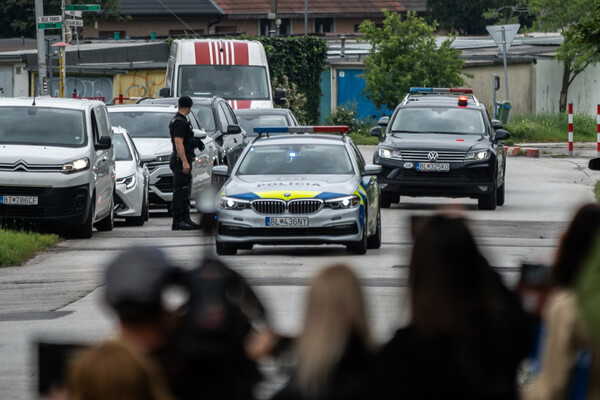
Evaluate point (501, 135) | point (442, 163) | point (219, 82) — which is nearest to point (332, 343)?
point (442, 163)

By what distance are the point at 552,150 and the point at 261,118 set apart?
1665cm

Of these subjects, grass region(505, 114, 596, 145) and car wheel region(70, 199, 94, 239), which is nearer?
car wheel region(70, 199, 94, 239)

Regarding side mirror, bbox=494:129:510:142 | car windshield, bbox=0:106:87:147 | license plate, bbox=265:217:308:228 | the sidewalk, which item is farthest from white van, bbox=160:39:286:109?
license plate, bbox=265:217:308:228

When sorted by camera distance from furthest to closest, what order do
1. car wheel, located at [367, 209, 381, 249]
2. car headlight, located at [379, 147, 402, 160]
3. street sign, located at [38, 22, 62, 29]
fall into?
street sign, located at [38, 22, 62, 29], car headlight, located at [379, 147, 402, 160], car wheel, located at [367, 209, 381, 249]

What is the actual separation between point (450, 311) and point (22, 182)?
50.5 ft

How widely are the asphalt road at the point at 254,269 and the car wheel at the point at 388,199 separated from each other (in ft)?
0.37

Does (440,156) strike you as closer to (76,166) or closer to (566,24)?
(76,166)

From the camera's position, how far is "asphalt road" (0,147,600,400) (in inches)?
410

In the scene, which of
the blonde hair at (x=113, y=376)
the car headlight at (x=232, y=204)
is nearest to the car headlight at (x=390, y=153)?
the car headlight at (x=232, y=204)

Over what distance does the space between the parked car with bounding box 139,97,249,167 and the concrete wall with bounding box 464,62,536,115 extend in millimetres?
29297

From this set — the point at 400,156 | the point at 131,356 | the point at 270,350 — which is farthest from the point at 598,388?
the point at 400,156

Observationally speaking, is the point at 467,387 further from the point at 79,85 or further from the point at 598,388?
the point at 79,85

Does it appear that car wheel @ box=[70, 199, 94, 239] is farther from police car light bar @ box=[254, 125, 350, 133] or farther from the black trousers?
police car light bar @ box=[254, 125, 350, 133]

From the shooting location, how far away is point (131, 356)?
354 cm
